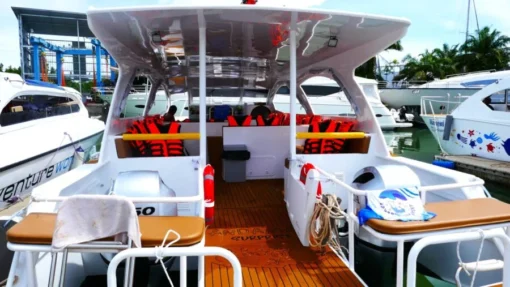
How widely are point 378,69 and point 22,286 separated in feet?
150

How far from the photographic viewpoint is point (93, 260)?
10.1 feet

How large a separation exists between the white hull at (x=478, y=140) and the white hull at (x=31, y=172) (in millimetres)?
10415

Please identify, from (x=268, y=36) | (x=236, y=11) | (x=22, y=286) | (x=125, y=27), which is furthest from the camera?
(x=268, y=36)

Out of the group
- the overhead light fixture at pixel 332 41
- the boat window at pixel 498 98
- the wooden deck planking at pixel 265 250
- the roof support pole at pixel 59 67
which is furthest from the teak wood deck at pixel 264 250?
the roof support pole at pixel 59 67

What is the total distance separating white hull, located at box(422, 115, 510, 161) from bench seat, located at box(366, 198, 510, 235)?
8770 mm

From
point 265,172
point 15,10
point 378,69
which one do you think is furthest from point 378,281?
point 378,69

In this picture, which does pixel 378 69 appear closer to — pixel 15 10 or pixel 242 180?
pixel 15 10

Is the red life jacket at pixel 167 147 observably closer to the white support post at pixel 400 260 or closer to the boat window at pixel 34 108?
the white support post at pixel 400 260

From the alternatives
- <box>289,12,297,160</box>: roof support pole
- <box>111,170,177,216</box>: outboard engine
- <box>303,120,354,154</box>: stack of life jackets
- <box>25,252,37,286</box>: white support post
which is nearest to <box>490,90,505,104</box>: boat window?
<box>303,120,354,154</box>: stack of life jackets

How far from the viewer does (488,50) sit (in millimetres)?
36438

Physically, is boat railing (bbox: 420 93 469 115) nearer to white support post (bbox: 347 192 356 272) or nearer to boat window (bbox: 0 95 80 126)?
boat window (bbox: 0 95 80 126)

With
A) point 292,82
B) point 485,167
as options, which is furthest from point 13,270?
point 485,167

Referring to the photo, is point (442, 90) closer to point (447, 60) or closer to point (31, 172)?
point (447, 60)

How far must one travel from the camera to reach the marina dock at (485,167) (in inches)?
370
